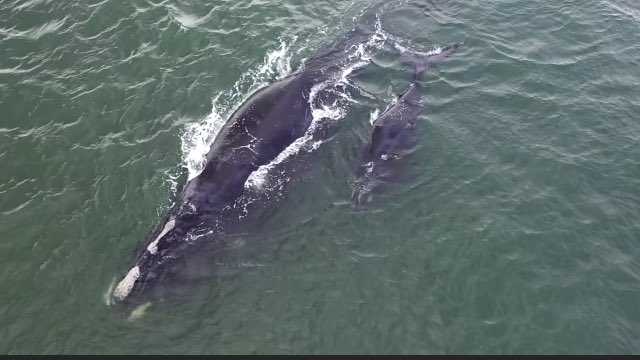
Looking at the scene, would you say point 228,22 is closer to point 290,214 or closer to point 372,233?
point 290,214

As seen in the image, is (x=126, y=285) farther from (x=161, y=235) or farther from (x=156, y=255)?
(x=161, y=235)

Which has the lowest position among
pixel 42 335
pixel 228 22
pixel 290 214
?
pixel 42 335

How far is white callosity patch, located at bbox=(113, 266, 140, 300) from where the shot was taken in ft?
43.0

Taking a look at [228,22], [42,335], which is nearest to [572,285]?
[42,335]

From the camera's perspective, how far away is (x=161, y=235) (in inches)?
555

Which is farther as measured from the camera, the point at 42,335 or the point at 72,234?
the point at 72,234

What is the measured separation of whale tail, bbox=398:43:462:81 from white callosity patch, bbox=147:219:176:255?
33.8 ft

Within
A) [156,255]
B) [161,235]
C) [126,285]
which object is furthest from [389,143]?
[126,285]

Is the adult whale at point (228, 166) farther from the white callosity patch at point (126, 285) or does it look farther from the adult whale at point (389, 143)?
the adult whale at point (389, 143)

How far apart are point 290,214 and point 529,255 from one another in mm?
6522

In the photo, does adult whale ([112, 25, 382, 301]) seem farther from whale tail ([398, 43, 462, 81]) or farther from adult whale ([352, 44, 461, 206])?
whale tail ([398, 43, 462, 81])

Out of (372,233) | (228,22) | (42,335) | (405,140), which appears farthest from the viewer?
(228,22)

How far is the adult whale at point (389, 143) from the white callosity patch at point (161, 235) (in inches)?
198

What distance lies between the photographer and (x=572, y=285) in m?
14.0
